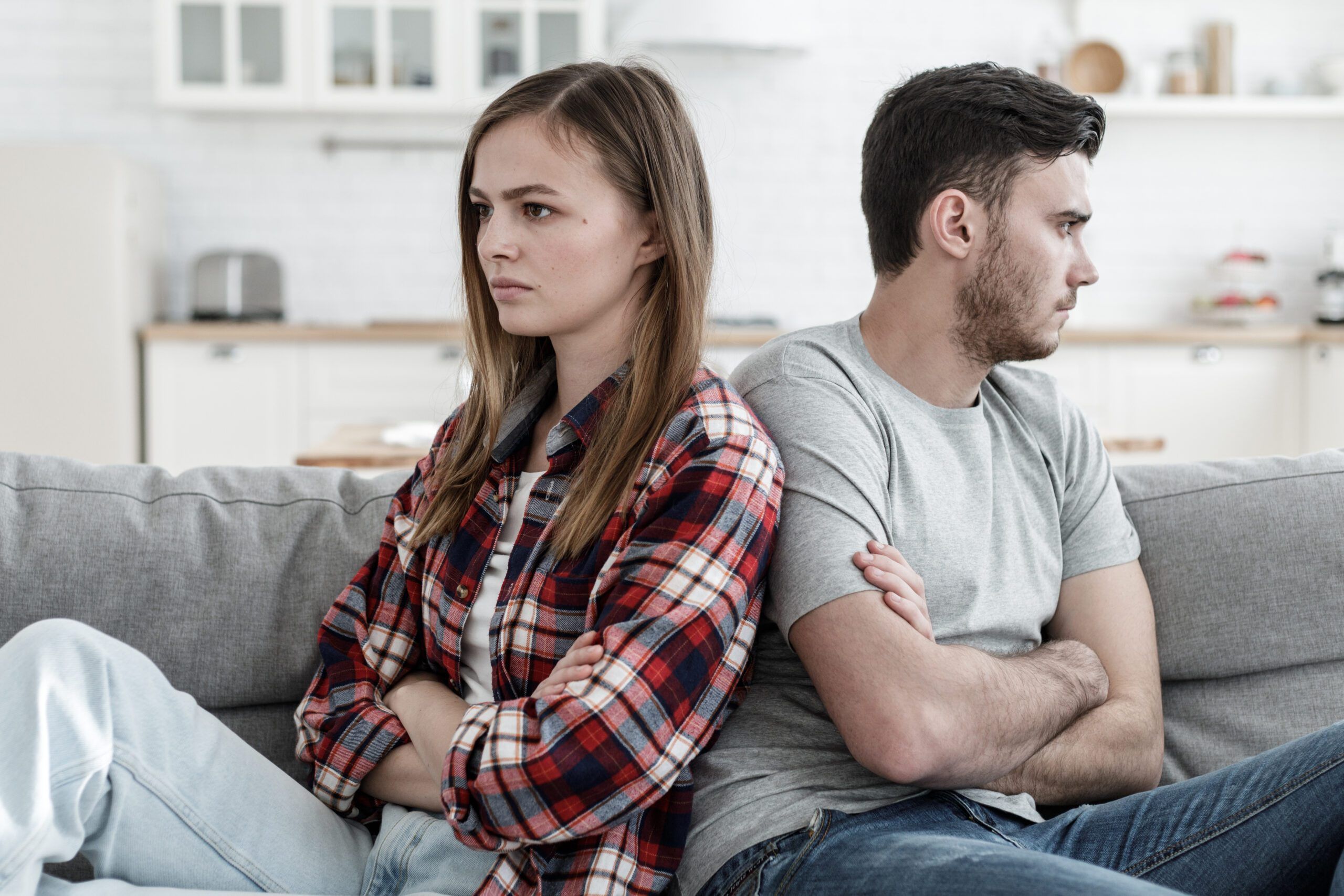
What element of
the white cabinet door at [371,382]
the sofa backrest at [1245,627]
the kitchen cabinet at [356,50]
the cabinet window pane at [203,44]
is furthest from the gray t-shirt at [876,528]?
the cabinet window pane at [203,44]

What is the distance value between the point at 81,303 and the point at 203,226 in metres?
0.74

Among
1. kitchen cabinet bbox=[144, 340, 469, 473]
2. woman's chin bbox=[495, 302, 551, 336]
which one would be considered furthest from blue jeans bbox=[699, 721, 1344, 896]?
kitchen cabinet bbox=[144, 340, 469, 473]

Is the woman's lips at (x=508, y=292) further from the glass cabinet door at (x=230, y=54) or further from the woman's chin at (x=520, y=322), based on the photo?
the glass cabinet door at (x=230, y=54)

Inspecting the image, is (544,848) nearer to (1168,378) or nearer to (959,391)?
(959,391)

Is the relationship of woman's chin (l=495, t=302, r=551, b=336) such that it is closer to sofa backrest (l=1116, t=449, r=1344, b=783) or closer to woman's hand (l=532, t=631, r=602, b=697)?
woman's hand (l=532, t=631, r=602, b=697)

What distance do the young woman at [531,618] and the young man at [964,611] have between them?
7 cm

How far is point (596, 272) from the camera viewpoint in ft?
4.04

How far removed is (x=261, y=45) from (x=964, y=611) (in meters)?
4.07

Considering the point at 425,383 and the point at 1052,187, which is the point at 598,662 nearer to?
the point at 1052,187

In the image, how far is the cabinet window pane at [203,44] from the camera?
4402 millimetres

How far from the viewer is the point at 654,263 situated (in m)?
1.30

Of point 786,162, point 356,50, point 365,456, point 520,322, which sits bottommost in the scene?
point 365,456

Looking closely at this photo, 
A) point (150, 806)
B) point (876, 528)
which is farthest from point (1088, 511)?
point (150, 806)

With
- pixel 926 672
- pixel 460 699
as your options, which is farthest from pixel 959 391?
pixel 460 699
